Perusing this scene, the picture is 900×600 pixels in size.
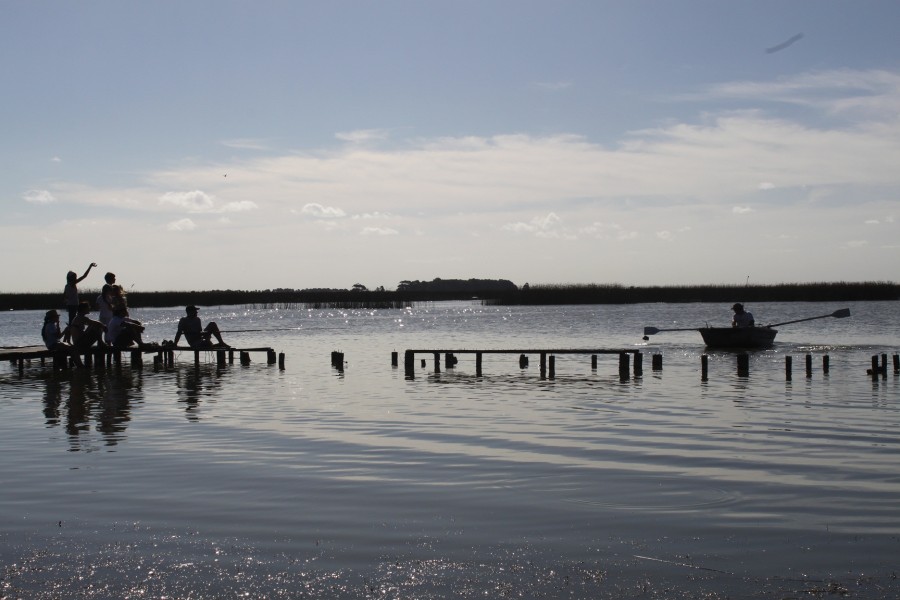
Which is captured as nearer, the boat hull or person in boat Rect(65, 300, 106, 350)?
person in boat Rect(65, 300, 106, 350)

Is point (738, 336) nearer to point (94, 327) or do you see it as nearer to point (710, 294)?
point (94, 327)

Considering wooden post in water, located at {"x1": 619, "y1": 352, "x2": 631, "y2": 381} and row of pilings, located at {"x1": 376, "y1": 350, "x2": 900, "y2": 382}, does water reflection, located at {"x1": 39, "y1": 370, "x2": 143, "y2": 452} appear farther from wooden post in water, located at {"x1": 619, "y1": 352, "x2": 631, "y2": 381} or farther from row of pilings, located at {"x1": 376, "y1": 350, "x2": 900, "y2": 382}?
wooden post in water, located at {"x1": 619, "y1": 352, "x2": 631, "y2": 381}

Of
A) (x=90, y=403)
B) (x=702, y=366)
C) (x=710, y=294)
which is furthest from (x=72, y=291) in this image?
(x=710, y=294)

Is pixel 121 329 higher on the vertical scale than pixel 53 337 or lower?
higher

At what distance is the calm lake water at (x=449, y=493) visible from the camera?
7316 millimetres

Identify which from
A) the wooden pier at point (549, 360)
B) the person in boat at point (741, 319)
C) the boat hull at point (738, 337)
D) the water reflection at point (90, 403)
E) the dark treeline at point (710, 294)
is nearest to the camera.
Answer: the water reflection at point (90, 403)

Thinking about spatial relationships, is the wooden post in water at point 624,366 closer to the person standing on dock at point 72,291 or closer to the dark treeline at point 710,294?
the person standing on dock at point 72,291

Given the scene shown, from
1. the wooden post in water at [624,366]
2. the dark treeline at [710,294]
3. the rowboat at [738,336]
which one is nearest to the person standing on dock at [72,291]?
the wooden post in water at [624,366]

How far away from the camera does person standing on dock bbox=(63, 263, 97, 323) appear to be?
24000mm

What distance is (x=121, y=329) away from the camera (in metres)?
25.9

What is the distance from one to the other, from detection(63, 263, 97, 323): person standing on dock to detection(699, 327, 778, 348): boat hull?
22066 mm

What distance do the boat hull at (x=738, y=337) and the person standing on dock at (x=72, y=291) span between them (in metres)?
22.1

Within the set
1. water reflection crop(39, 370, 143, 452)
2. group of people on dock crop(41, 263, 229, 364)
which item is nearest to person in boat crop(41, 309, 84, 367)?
group of people on dock crop(41, 263, 229, 364)

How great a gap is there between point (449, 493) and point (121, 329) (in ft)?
58.7
